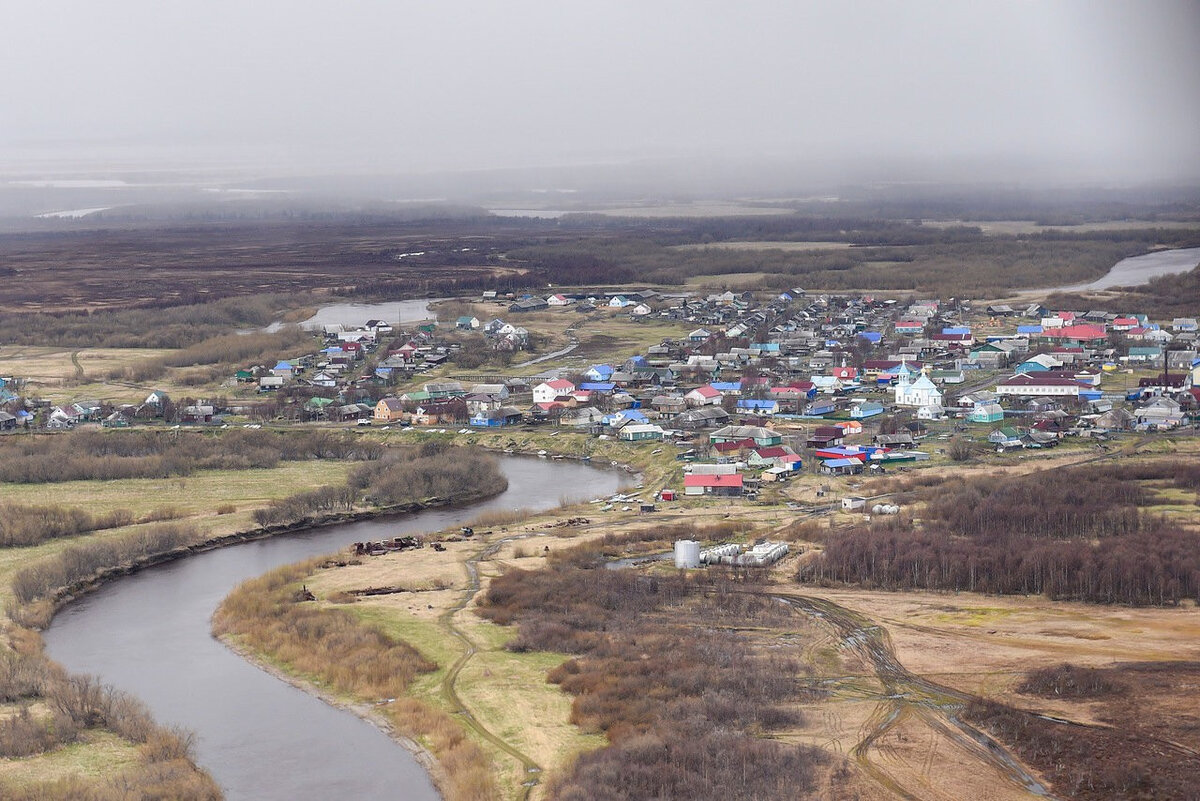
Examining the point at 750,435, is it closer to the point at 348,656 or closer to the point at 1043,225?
the point at 348,656

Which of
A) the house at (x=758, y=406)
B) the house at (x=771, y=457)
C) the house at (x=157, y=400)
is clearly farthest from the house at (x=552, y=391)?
the house at (x=157, y=400)

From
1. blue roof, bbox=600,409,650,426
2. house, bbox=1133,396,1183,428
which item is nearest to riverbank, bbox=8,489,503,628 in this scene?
blue roof, bbox=600,409,650,426

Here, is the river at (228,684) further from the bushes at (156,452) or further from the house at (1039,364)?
the house at (1039,364)

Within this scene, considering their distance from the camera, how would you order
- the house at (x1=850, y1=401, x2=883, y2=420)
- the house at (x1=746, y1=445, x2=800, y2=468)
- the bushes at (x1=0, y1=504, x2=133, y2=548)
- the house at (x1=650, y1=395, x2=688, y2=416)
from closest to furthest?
the bushes at (x1=0, y1=504, x2=133, y2=548), the house at (x1=746, y1=445, x2=800, y2=468), the house at (x1=850, y1=401, x2=883, y2=420), the house at (x1=650, y1=395, x2=688, y2=416)

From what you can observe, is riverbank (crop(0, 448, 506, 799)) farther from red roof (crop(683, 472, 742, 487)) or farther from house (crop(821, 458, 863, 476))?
house (crop(821, 458, 863, 476))

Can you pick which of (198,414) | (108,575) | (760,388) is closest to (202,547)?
(108,575)
